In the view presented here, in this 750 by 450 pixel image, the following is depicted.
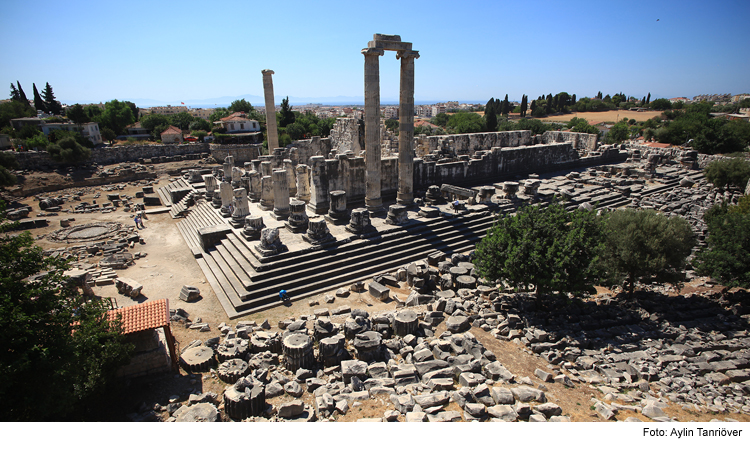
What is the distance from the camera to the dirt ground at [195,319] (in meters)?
8.41

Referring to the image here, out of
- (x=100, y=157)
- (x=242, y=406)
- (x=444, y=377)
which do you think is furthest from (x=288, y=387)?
(x=100, y=157)

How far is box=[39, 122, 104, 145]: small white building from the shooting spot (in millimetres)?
49250

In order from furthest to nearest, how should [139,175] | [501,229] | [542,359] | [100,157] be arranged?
[100,157] → [139,175] → [501,229] → [542,359]

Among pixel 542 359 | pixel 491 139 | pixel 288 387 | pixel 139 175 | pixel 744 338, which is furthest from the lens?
pixel 139 175

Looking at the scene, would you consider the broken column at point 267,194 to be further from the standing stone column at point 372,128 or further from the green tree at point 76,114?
the green tree at point 76,114

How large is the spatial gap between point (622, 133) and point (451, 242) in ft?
136

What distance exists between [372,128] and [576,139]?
26.2 m

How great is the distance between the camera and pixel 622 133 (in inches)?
1849

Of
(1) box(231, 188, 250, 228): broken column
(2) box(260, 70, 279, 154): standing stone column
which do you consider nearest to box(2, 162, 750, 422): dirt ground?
(1) box(231, 188, 250, 228): broken column

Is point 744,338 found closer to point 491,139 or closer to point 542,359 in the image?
point 542,359

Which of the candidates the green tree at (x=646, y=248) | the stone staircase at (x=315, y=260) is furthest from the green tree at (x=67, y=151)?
the green tree at (x=646, y=248)

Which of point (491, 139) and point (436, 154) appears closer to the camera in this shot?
point (436, 154)

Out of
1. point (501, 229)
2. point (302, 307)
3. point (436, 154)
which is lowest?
point (302, 307)

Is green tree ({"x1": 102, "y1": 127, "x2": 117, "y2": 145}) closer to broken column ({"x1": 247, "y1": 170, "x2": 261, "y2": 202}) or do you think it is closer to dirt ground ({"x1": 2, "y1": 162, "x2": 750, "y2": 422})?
dirt ground ({"x1": 2, "y1": 162, "x2": 750, "y2": 422})
